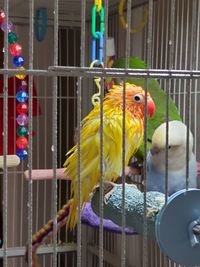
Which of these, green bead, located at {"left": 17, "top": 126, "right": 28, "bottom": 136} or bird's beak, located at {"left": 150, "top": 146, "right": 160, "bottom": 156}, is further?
green bead, located at {"left": 17, "top": 126, "right": 28, "bottom": 136}

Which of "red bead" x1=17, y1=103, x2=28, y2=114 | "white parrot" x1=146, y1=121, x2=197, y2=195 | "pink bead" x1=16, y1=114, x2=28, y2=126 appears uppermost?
"red bead" x1=17, y1=103, x2=28, y2=114

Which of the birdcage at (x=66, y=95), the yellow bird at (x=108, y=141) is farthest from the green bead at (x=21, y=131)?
the yellow bird at (x=108, y=141)

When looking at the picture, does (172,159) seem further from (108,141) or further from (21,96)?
(21,96)

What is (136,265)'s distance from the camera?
1.58 metres

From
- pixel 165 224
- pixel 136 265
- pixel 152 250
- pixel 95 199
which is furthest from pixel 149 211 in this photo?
pixel 136 265

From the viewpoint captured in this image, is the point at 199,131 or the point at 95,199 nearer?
the point at 95,199

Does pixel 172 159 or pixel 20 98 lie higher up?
pixel 20 98

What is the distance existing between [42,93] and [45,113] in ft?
0.22

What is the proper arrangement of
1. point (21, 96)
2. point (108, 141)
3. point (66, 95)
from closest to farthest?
1. point (108, 141)
2. point (21, 96)
3. point (66, 95)

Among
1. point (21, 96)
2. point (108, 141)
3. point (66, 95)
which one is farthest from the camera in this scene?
point (66, 95)

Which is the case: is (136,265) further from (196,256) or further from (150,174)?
(196,256)

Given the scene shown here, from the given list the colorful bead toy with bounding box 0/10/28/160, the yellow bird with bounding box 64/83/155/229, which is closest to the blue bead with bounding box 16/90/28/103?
the colorful bead toy with bounding box 0/10/28/160

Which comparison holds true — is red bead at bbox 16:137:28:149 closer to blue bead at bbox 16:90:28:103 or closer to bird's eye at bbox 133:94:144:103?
blue bead at bbox 16:90:28:103

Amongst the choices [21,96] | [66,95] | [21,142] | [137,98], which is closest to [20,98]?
[21,96]
